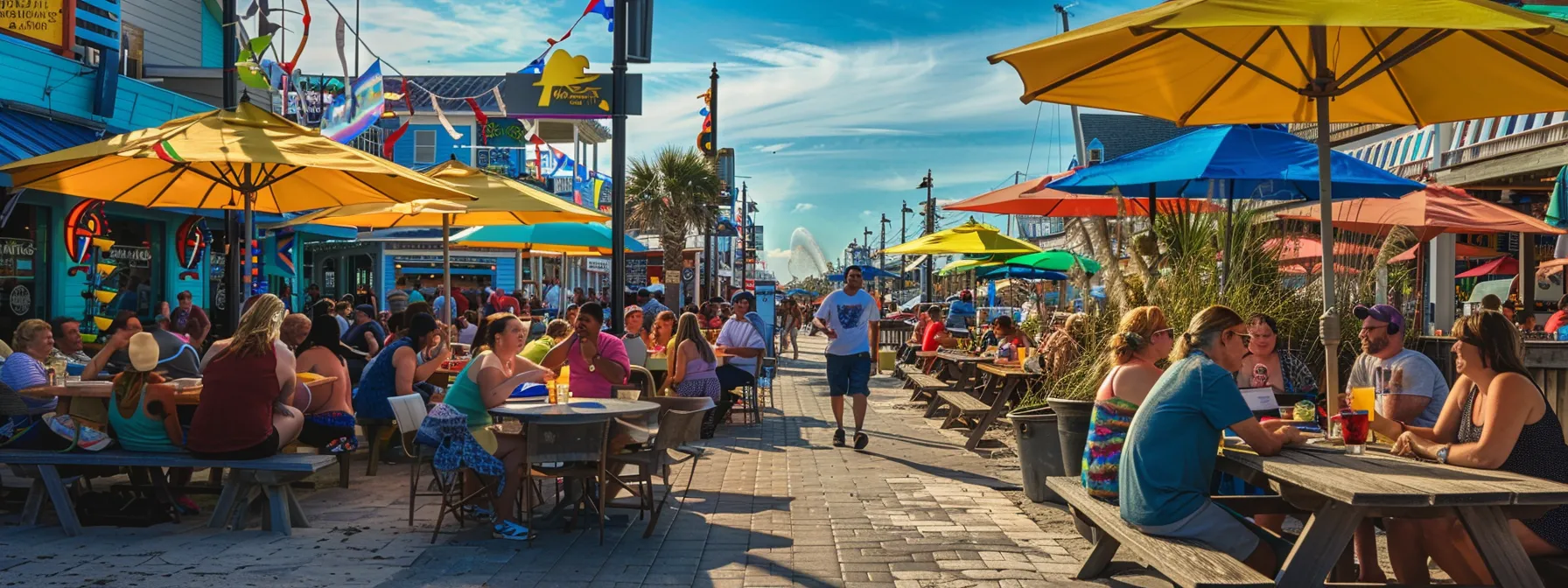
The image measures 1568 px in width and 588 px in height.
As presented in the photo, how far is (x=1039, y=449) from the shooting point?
24.8 ft

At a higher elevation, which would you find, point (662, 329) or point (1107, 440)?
point (662, 329)

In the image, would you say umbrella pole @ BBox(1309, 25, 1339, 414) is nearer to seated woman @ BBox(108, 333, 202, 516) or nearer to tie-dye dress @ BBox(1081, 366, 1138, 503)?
tie-dye dress @ BBox(1081, 366, 1138, 503)

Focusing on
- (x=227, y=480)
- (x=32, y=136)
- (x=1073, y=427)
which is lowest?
(x=227, y=480)

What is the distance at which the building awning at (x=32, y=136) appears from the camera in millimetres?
10633

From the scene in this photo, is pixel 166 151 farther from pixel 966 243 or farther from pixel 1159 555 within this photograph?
pixel 966 243

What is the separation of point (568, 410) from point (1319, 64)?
421cm

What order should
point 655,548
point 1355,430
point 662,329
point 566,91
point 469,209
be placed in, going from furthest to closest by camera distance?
point 662,329 < point 469,209 < point 566,91 < point 655,548 < point 1355,430

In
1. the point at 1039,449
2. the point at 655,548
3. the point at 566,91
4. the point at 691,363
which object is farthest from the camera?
the point at 691,363

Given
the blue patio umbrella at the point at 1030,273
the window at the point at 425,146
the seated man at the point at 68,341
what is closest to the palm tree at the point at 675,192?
the window at the point at 425,146

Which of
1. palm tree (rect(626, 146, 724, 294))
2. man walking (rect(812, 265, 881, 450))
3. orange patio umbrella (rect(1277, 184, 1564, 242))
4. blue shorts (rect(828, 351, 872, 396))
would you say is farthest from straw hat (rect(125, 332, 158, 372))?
palm tree (rect(626, 146, 724, 294))

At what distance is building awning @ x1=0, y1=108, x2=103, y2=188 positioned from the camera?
1063cm

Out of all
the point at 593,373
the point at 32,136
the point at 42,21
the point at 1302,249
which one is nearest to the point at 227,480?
the point at 593,373

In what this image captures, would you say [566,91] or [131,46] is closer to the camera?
[566,91]

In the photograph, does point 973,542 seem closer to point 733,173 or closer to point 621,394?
point 621,394
